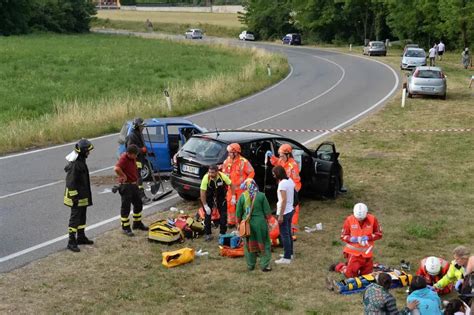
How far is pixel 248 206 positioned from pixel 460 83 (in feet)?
101

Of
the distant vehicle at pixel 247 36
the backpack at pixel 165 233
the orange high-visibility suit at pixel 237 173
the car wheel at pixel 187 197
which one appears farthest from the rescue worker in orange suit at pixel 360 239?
the distant vehicle at pixel 247 36

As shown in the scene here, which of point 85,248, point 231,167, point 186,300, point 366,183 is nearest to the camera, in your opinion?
point 186,300

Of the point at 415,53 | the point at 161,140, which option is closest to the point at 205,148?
the point at 161,140

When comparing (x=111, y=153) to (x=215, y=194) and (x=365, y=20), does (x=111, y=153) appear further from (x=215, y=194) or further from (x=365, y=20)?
(x=365, y=20)

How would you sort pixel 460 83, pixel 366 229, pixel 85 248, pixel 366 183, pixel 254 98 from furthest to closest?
1. pixel 460 83
2. pixel 254 98
3. pixel 366 183
4. pixel 85 248
5. pixel 366 229

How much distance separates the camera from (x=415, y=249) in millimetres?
10703

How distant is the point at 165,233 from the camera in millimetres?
10938

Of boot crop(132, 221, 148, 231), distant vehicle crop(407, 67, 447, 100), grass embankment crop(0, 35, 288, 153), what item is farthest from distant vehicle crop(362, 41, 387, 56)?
boot crop(132, 221, 148, 231)

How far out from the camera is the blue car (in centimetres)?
1533

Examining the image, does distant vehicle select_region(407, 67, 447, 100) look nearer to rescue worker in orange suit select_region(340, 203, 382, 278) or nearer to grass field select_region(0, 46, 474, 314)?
grass field select_region(0, 46, 474, 314)

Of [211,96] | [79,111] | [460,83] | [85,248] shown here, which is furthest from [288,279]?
[460,83]

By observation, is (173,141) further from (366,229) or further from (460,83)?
(460,83)

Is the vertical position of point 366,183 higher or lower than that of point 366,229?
lower

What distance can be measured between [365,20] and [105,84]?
Result: 4946cm
